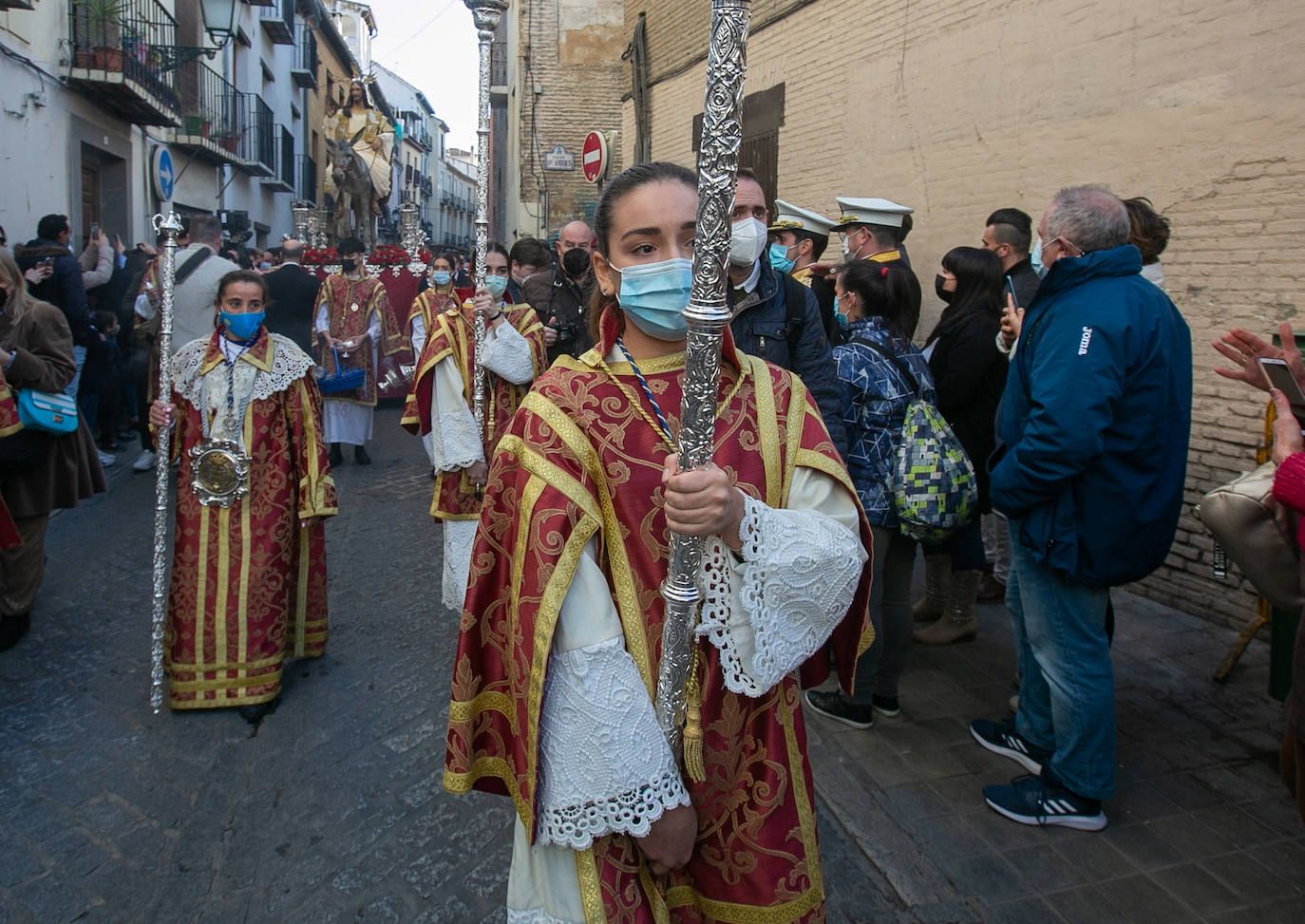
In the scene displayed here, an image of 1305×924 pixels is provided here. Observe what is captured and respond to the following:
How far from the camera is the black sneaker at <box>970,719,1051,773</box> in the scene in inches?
148

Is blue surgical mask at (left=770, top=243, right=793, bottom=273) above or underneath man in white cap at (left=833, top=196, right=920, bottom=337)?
underneath

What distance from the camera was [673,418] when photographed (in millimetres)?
1833

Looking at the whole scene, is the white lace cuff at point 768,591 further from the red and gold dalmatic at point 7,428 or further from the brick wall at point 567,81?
the brick wall at point 567,81

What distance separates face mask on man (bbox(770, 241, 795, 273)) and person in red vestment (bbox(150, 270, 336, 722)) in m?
2.53

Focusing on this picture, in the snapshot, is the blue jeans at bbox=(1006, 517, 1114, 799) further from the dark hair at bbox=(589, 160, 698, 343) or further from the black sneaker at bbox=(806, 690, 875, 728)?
the dark hair at bbox=(589, 160, 698, 343)

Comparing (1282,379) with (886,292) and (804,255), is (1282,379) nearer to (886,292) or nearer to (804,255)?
(886,292)

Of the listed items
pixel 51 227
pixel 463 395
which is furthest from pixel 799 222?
pixel 51 227

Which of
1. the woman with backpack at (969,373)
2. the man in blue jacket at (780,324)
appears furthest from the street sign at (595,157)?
the man in blue jacket at (780,324)

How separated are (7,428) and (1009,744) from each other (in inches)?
182

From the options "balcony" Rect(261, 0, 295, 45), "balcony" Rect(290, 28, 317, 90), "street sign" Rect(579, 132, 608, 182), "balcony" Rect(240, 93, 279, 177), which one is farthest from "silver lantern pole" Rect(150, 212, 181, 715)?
"balcony" Rect(290, 28, 317, 90)

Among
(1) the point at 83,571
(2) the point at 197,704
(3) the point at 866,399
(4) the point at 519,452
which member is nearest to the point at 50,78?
(1) the point at 83,571

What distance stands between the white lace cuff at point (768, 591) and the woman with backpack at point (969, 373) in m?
3.02

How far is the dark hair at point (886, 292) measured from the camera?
3.90 meters

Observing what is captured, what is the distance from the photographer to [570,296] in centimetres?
618
